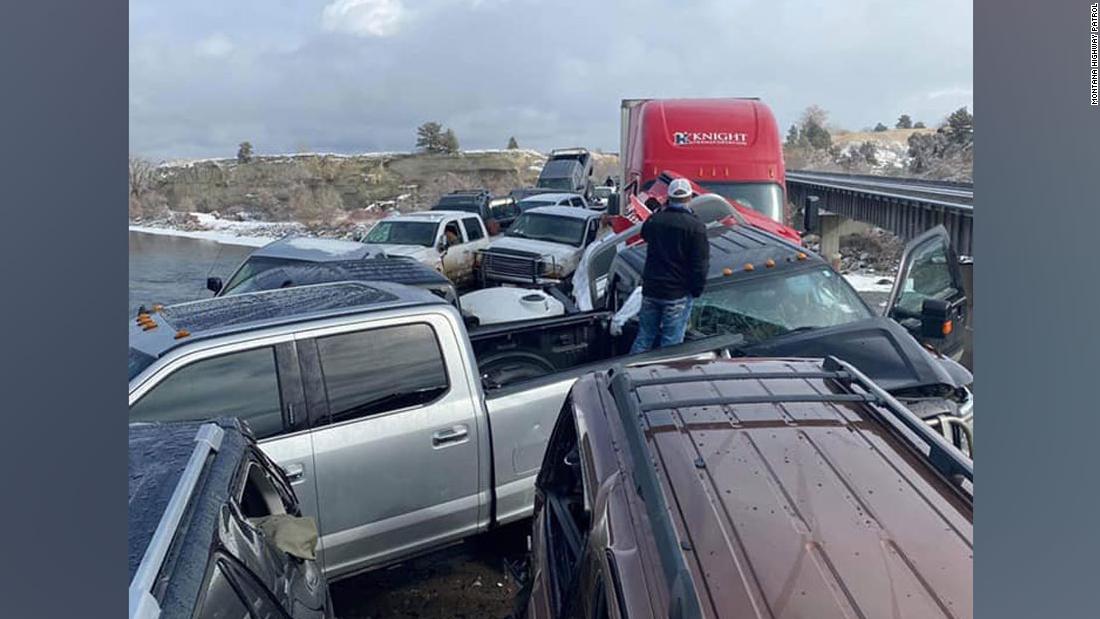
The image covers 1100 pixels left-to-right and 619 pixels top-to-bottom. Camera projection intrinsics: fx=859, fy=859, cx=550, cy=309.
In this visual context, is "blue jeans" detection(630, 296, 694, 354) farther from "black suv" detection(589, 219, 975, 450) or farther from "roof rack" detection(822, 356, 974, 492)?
"roof rack" detection(822, 356, 974, 492)

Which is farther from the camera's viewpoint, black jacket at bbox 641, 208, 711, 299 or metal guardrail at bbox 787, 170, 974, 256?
metal guardrail at bbox 787, 170, 974, 256

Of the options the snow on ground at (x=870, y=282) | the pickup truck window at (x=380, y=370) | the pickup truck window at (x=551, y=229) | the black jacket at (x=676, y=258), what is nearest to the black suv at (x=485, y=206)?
the pickup truck window at (x=551, y=229)

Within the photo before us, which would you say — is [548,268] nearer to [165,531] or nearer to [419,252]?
[419,252]

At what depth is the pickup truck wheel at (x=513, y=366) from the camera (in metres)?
Result: 5.57

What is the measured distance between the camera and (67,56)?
1.76 meters

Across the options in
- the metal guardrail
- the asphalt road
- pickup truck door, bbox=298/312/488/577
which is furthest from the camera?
the metal guardrail

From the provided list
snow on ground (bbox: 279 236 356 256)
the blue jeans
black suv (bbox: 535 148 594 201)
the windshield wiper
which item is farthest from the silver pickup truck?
black suv (bbox: 535 148 594 201)

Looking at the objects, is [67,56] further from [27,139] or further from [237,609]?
[237,609]

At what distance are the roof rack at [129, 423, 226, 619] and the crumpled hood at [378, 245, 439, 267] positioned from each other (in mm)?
9925

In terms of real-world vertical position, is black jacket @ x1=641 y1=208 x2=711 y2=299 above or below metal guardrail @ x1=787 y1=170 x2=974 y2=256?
below

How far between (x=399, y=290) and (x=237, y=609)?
8.99 ft

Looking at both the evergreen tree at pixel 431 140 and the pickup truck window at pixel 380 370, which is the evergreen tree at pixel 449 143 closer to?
the evergreen tree at pixel 431 140

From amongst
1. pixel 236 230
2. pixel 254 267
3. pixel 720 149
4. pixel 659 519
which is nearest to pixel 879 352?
pixel 659 519

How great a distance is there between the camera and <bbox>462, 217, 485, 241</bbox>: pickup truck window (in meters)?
13.9
